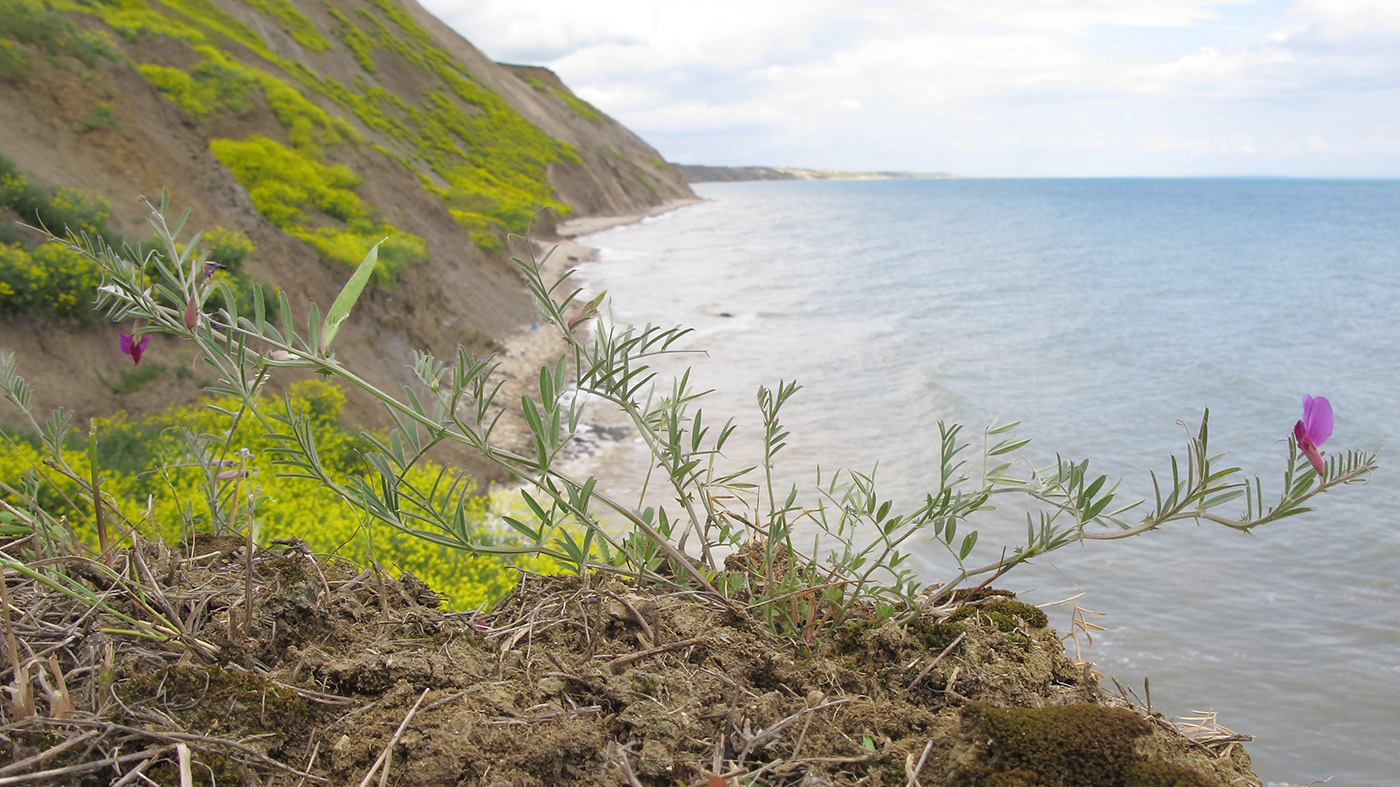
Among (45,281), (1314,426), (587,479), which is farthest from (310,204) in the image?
(1314,426)

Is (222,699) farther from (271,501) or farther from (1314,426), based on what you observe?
(271,501)

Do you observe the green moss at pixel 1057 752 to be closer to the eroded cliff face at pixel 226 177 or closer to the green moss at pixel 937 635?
the green moss at pixel 937 635

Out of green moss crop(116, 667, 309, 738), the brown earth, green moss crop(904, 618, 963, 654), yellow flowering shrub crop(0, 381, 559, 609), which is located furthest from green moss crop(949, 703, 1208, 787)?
yellow flowering shrub crop(0, 381, 559, 609)

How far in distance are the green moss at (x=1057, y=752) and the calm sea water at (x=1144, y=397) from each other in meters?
0.51

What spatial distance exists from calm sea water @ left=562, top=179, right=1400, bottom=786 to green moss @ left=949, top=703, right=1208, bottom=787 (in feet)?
1.68

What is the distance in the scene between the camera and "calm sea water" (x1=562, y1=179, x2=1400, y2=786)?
602cm

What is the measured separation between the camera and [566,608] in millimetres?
1650

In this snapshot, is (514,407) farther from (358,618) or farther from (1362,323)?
(1362,323)

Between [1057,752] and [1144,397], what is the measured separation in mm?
14834

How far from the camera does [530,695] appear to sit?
135 cm

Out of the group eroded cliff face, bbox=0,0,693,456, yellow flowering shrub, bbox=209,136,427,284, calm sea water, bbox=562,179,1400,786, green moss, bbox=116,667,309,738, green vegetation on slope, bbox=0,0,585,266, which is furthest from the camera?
green vegetation on slope, bbox=0,0,585,266

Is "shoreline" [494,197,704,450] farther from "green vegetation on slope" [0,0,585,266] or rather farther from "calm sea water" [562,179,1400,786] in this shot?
"green vegetation on slope" [0,0,585,266]

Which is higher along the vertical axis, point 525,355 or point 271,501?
point 271,501

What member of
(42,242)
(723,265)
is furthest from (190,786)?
(723,265)
